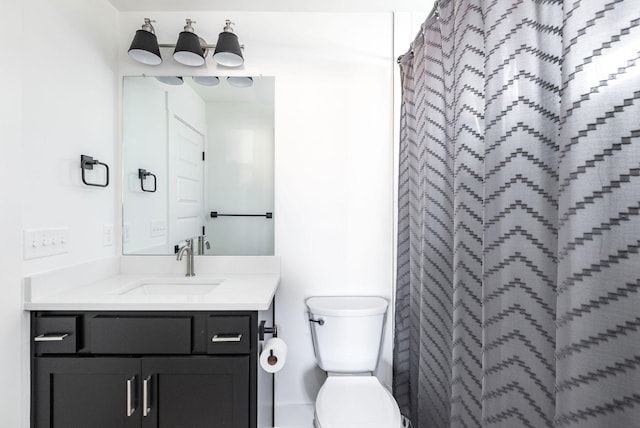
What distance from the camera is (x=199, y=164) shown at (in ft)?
5.85

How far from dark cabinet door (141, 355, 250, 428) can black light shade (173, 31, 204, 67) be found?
148 centimetres

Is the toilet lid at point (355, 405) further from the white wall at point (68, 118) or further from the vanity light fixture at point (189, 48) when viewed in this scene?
the vanity light fixture at point (189, 48)

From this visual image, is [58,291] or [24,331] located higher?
[58,291]

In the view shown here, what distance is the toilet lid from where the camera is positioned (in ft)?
3.90

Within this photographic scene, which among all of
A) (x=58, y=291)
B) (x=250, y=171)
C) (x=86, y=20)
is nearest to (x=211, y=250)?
(x=250, y=171)

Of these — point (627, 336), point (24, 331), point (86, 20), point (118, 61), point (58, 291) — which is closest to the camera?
point (627, 336)

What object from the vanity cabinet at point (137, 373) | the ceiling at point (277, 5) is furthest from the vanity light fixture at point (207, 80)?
the vanity cabinet at point (137, 373)

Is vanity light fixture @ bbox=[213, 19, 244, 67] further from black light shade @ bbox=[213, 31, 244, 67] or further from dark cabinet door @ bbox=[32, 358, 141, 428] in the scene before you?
dark cabinet door @ bbox=[32, 358, 141, 428]

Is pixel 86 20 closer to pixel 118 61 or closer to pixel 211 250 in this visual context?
pixel 118 61

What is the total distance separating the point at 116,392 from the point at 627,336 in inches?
60.0

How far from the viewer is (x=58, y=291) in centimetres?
130

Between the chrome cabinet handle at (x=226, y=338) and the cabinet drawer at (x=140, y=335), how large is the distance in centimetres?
10

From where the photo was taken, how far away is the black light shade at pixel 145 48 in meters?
1.60

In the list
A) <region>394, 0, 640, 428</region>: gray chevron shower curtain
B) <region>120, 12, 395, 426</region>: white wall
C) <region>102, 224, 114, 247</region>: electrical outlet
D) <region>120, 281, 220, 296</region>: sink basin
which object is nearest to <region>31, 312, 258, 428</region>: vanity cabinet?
<region>120, 281, 220, 296</region>: sink basin
